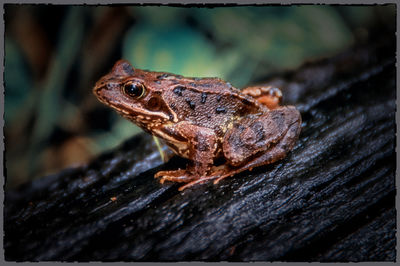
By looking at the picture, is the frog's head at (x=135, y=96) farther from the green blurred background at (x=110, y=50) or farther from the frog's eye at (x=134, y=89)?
the green blurred background at (x=110, y=50)

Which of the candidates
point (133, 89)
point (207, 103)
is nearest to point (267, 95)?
point (207, 103)

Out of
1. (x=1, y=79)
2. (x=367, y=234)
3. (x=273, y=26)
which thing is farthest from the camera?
(x=273, y=26)

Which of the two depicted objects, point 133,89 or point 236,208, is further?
point 133,89

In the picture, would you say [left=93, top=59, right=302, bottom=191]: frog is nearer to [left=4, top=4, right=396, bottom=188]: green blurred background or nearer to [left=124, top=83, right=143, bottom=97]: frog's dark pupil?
[left=124, top=83, right=143, bottom=97]: frog's dark pupil

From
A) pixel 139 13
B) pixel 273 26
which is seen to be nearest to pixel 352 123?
pixel 273 26

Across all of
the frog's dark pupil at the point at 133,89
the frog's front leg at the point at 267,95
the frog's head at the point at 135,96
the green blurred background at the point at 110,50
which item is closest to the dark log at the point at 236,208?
the frog's front leg at the point at 267,95

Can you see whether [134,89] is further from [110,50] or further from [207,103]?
[110,50]

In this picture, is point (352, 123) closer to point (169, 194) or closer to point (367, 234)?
point (367, 234)
